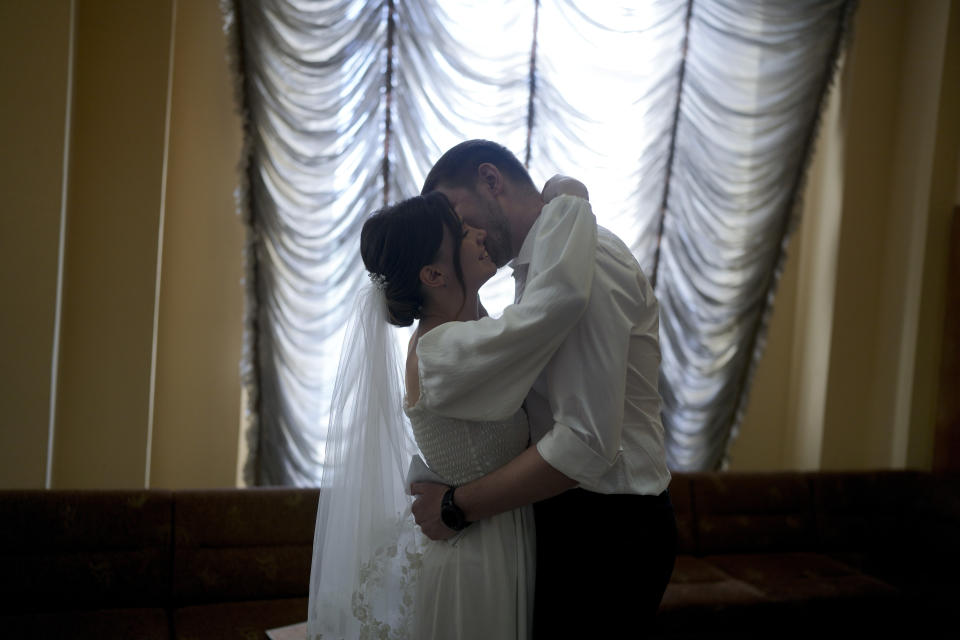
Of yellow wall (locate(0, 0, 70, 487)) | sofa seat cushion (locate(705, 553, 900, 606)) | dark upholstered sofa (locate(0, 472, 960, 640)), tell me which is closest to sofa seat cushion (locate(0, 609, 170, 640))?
dark upholstered sofa (locate(0, 472, 960, 640))

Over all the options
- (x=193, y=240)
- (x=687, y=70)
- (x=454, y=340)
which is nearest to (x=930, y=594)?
(x=687, y=70)

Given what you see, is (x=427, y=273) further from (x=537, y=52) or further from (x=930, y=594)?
(x=930, y=594)

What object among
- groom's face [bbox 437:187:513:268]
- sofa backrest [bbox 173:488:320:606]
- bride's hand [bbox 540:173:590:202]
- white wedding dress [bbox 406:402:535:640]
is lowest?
sofa backrest [bbox 173:488:320:606]

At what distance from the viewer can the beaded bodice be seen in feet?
5.44

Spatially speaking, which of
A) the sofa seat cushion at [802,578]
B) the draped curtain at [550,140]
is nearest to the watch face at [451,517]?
the draped curtain at [550,140]

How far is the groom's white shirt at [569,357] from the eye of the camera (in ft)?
4.91

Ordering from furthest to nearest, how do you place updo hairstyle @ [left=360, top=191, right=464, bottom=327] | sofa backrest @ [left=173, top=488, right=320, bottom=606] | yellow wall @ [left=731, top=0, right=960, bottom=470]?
yellow wall @ [left=731, top=0, right=960, bottom=470], sofa backrest @ [left=173, top=488, right=320, bottom=606], updo hairstyle @ [left=360, top=191, right=464, bottom=327]

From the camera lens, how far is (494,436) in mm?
1665

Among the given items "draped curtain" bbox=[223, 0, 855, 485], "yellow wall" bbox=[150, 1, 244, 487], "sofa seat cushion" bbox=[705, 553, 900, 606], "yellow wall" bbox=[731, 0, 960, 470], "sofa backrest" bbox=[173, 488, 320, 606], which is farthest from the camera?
"yellow wall" bbox=[731, 0, 960, 470]

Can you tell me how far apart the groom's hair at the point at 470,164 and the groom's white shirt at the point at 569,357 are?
13.9 inches

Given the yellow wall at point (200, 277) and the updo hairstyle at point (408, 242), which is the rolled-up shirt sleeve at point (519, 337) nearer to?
the updo hairstyle at point (408, 242)

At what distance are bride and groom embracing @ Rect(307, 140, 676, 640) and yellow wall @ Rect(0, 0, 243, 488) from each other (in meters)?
1.67

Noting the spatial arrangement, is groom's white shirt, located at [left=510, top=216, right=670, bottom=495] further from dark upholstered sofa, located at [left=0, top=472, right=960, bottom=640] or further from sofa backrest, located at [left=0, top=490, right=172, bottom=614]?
sofa backrest, located at [left=0, top=490, right=172, bottom=614]

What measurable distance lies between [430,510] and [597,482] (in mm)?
373
